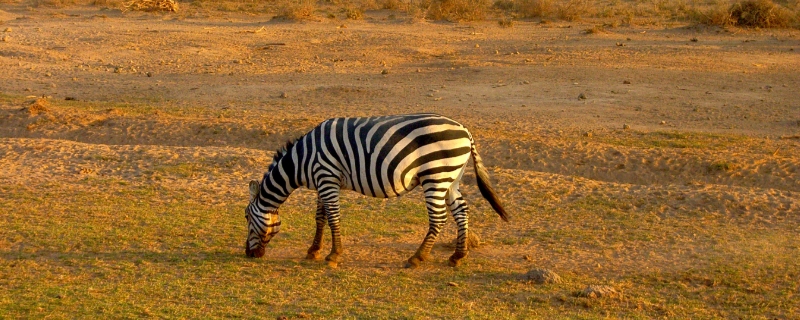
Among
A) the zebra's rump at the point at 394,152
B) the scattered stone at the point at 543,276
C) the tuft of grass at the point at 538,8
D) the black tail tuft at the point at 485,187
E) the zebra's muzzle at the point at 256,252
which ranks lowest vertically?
the tuft of grass at the point at 538,8

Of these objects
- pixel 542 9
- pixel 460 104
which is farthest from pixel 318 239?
pixel 542 9

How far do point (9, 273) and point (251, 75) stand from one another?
1126 cm

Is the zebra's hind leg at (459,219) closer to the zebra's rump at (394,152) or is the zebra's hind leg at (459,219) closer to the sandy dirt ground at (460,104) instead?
the zebra's rump at (394,152)

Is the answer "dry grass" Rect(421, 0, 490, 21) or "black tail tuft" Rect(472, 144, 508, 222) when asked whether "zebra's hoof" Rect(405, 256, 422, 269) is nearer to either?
"black tail tuft" Rect(472, 144, 508, 222)

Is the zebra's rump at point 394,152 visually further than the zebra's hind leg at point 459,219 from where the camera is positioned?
No

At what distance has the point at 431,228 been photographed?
7055 mm

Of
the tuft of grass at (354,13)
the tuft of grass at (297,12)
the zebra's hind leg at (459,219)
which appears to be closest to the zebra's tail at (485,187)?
the zebra's hind leg at (459,219)

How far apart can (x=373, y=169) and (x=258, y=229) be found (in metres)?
1.07

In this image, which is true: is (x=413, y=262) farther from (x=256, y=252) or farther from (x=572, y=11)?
(x=572, y=11)

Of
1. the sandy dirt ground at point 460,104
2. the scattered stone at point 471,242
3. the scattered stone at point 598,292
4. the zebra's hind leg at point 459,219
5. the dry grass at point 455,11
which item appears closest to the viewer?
the scattered stone at point 598,292

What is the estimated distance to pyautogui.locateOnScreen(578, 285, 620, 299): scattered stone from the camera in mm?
6281

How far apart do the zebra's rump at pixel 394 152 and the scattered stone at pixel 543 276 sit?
91 cm

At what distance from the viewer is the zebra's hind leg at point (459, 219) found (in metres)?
7.12

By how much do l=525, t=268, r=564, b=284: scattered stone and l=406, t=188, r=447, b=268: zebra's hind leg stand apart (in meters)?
0.78
